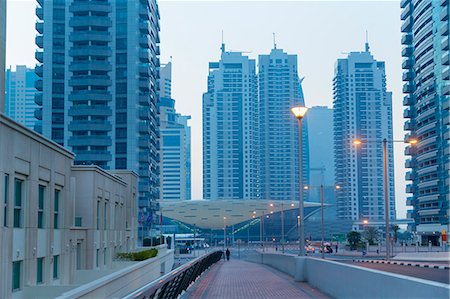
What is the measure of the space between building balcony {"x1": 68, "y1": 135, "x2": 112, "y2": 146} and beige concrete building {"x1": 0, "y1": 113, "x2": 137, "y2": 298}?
79532 millimetres

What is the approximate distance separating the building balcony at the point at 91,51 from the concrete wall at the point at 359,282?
104356mm

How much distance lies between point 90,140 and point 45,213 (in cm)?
9737

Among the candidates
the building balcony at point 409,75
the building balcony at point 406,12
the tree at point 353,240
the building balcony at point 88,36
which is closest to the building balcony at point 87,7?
the building balcony at point 88,36

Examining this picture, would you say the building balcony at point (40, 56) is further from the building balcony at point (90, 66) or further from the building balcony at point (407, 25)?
the building balcony at point (407, 25)

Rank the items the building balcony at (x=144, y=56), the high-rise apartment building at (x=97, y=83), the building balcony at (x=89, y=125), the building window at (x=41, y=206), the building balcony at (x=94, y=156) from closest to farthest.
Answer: the building window at (x=41, y=206)
the building balcony at (x=94, y=156)
the building balcony at (x=89, y=125)
the high-rise apartment building at (x=97, y=83)
the building balcony at (x=144, y=56)

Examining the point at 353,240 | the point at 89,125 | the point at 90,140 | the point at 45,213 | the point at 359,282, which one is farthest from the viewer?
the point at 89,125

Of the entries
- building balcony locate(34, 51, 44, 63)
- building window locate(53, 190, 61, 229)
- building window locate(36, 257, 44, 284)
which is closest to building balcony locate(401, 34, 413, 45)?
building balcony locate(34, 51, 44, 63)

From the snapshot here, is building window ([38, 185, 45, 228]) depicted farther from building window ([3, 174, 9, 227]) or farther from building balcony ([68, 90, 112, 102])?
building balcony ([68, 90, 112, 102])

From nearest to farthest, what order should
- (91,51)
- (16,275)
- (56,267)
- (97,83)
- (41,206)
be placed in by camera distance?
(16,275) < (41,206) < (56,267) < (91,51) < (97,83)

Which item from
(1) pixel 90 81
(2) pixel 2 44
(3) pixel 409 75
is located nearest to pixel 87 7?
(1) pixel 90 81

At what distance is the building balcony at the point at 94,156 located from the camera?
126562 mm

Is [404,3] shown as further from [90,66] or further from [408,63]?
[90,66]

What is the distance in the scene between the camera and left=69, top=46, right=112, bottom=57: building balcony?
128375 mm

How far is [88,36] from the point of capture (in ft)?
423
